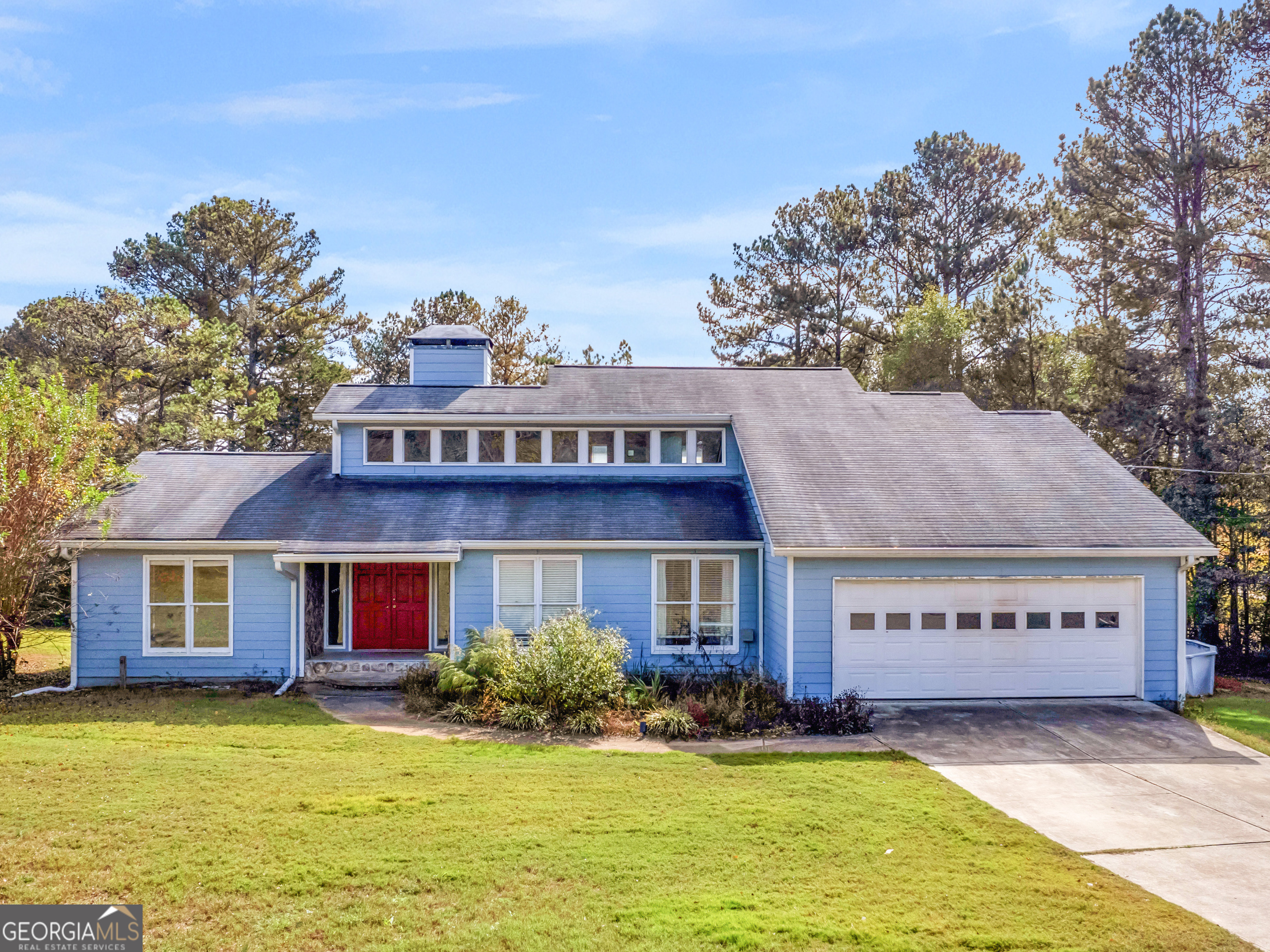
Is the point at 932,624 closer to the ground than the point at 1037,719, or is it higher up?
higher up

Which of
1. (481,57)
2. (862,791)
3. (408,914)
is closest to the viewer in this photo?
(408,914)

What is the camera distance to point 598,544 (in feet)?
43.7

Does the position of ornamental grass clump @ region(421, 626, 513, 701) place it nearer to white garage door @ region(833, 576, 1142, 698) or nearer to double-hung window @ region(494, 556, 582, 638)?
double-hung window @ region(494, 556, 582, 638)

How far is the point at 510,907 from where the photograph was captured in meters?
5.38

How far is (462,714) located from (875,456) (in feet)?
29.5

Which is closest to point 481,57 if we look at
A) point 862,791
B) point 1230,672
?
point 862,791

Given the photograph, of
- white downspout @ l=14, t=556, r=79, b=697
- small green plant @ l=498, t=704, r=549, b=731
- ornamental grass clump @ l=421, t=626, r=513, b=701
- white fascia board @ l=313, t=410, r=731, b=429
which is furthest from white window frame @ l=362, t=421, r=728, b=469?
small green plant @ l=498, t=704, r=549, b=731

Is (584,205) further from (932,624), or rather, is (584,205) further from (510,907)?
(510,907)

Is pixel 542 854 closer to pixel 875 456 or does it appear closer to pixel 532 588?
pixel 532 588

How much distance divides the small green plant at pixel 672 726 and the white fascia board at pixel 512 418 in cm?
717

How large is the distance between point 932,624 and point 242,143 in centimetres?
1724

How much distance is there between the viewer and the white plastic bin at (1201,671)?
13188mm

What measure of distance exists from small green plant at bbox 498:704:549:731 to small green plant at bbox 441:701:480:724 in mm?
473

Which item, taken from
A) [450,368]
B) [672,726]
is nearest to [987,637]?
[672,726]
